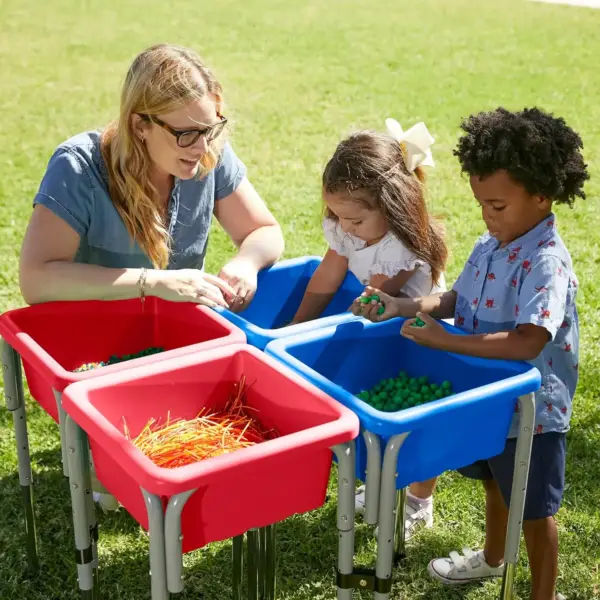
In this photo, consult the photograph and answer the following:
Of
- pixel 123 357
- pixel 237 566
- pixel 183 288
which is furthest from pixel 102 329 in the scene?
pixel 237 566

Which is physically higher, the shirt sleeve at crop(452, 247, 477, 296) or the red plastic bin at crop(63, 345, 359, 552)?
the shirt sleeve at crop(452, 247, 477, 296)

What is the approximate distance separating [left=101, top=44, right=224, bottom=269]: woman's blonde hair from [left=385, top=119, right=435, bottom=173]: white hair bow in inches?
21.2

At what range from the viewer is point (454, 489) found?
322 centimetres

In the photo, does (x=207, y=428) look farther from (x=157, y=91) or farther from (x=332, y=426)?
(x=157, y=91)

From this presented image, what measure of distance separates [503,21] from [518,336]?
31.8 ft

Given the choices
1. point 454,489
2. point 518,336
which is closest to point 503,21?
point 454,489

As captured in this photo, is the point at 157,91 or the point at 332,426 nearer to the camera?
the point at 332,426

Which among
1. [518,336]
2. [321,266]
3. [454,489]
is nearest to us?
[518,336]

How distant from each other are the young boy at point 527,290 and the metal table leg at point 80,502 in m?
0.78

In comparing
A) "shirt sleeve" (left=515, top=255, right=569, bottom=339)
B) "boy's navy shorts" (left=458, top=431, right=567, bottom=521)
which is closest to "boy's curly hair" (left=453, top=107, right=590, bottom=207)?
"shirt sleeve" (left=515, top=255, right=569, bottom=339)

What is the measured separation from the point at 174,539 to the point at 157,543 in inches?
1.4

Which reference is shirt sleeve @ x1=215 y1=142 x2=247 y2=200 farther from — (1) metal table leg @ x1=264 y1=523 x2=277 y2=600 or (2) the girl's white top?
(1) metal table leg @ x1=264 y1=523 x2=277 y2=600

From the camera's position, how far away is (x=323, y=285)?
9.30 ft

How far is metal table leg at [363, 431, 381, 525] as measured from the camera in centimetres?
195
